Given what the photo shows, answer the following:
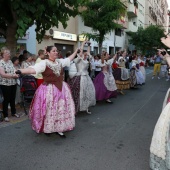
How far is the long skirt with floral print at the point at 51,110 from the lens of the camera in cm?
459

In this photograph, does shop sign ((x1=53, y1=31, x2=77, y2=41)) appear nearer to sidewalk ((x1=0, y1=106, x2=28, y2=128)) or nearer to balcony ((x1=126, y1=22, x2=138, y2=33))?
sidewalk ((x1=0, y1=106, x2=28, y2=128))

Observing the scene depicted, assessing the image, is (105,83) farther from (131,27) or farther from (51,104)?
(131,27)

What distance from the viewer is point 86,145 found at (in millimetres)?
4453

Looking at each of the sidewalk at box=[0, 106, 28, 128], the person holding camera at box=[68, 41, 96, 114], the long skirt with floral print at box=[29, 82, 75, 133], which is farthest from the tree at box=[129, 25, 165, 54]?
the long skirt with floral print at box=[29, 82, 75, 133]

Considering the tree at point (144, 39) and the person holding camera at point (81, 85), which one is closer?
the person holding camera at point (81, 85)

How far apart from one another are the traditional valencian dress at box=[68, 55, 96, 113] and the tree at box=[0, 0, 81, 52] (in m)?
1.26

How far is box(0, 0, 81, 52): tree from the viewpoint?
6.07 meters

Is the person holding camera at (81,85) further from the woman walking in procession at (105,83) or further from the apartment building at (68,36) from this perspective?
the apartment building at (68,36)

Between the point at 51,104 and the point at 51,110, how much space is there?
0.35 feet

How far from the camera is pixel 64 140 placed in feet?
15.4

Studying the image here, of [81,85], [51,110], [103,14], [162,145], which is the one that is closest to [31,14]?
[81,85]

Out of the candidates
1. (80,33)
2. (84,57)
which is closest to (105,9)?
(80,33)

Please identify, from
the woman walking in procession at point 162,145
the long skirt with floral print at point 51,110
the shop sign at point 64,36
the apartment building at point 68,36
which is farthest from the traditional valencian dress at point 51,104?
the shop sign at point 64,36

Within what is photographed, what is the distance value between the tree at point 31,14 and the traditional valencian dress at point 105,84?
2.04 metres
